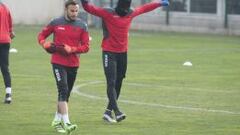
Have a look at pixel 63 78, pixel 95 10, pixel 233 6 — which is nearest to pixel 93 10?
pixel 95 10

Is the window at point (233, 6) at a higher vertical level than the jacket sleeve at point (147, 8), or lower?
lower

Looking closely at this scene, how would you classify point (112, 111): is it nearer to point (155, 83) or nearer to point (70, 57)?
point (70, 57)

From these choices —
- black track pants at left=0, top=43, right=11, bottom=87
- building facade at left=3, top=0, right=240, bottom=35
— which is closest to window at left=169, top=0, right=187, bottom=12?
building facade at left=3, top=0, right=240, bottom=35

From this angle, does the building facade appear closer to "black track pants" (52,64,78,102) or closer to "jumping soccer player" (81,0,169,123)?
"jumping soccer player" (81,0,169,123)

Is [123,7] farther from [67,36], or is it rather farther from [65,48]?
[65,48]

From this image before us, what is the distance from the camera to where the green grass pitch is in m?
14.3

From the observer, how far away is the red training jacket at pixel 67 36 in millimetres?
13828

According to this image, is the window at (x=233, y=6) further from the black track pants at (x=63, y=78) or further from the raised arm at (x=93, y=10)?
the black track pants at (x=63, y=78)

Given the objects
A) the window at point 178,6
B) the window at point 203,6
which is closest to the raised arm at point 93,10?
the window at point 203,6

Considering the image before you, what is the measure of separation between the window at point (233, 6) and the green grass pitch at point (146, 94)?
35.4ft

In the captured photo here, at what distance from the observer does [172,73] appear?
79.4ft

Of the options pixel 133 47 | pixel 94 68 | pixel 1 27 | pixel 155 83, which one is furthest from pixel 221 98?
pixel 133 47

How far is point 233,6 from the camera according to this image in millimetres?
44375

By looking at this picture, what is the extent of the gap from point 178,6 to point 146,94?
2821cm
